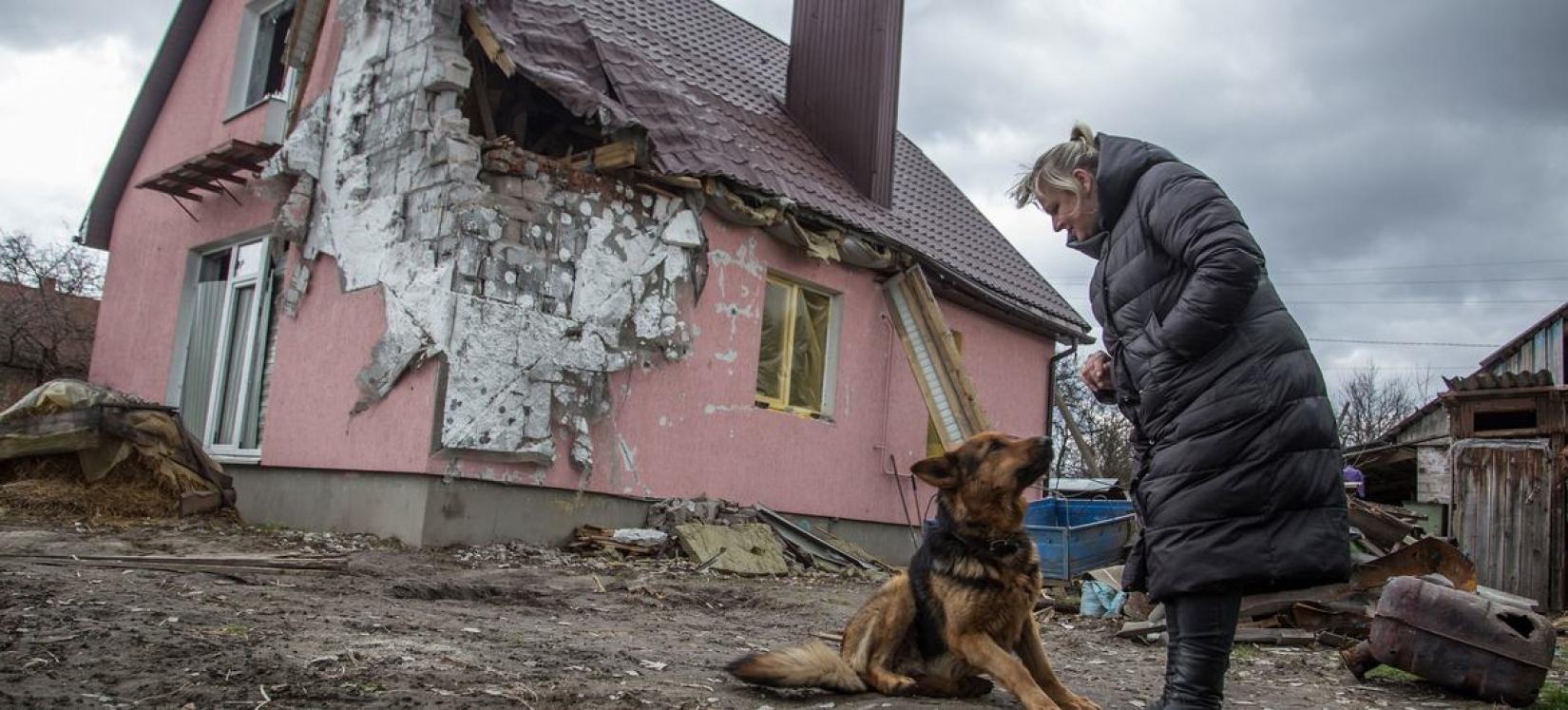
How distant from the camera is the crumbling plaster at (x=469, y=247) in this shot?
8.00m

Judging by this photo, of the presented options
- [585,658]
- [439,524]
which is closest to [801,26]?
[439,524]

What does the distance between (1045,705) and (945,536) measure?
0.74 metres

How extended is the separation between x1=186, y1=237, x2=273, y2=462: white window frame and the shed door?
12.5 meters

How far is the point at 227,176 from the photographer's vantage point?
10469 mm

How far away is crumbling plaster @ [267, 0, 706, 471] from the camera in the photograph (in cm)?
800

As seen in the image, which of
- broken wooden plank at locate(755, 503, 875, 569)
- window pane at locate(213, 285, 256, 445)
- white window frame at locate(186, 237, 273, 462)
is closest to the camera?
broken wooden plank at locate(755, 503, 875, 569)

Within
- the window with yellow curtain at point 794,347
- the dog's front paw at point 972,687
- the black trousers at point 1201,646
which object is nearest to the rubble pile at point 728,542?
the window with yellow curtain at point 794,347

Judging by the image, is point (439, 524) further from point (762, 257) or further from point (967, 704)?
point (967, 704)

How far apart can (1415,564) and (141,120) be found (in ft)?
46.2

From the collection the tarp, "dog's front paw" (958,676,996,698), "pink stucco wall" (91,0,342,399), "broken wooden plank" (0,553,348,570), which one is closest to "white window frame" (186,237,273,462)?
"pink stucco wall" (91,0,342,399)

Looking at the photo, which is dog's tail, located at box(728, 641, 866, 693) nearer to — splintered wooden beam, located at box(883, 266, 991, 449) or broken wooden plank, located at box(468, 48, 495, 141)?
broken wooden plank, located at box(468, 48, 495, 141)

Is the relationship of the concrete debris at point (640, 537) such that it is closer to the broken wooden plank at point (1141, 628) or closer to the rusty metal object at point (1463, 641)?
the broken wooden plank at point (1141, 628)

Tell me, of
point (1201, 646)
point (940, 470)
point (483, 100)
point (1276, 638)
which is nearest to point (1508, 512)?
point (1276, 638)

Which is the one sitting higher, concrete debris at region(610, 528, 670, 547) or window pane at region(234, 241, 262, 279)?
window pane at region(234, 241, 262, 279)
